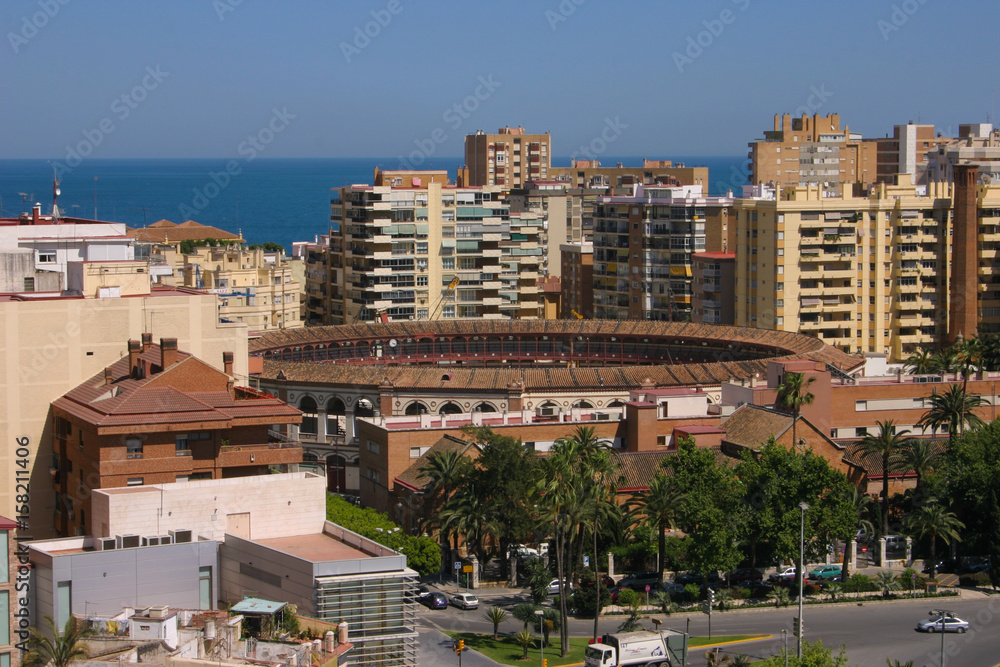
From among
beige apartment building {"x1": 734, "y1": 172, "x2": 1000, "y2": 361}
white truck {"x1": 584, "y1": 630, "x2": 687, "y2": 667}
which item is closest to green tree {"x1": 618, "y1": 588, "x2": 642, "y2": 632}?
white truck {"x1": 584, "y1": 630, "x2": 687, "y2": 667}

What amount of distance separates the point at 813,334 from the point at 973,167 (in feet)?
64.7

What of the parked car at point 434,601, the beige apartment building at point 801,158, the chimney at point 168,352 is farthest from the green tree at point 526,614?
the beige apartment building at point 801,158

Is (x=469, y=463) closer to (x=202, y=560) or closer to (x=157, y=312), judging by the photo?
(x=157, y=312)

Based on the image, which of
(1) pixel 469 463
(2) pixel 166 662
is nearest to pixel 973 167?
(1) pixel 469 463

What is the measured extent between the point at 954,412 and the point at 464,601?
3202 centimetres

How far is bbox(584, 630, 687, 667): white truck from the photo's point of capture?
5684 centimetres

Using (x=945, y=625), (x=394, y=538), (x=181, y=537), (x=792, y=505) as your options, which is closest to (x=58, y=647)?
(x=181, y=537)

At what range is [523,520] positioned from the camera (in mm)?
72000

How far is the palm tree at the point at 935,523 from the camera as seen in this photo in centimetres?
7275

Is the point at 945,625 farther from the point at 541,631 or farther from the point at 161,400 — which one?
the point at 161,400

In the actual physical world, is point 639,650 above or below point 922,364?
below

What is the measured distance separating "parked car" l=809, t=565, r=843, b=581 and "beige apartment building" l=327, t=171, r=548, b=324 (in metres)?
75.8

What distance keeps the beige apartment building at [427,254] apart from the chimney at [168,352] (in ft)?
267

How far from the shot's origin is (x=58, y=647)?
130ft
